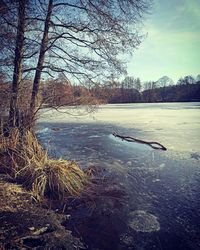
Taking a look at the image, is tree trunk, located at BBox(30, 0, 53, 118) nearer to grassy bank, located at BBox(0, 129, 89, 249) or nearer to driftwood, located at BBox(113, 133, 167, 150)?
grassy bank, located at BBox(0, 129, 89, 249)

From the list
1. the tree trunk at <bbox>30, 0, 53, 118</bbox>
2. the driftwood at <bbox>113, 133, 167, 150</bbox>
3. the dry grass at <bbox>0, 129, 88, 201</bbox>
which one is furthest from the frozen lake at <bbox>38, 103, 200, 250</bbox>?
the tree trunk at <bbox>30, 0, 53, 118</bbox>

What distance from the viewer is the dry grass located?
15.6 feet

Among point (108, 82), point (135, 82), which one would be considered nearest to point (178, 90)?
point (135, 82)

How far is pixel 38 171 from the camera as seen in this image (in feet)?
16.4

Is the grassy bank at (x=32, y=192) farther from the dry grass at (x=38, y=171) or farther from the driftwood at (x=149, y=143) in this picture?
the driftwood at (x=149, y=143)

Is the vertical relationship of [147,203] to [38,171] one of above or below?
below

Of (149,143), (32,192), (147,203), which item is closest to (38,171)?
(32,192)

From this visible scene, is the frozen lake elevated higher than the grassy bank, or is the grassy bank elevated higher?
the grassy bank

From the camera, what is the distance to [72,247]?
→ 3.15 meters

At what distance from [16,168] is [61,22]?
13.8ft

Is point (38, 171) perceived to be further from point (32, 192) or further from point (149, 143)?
point (149, 143)

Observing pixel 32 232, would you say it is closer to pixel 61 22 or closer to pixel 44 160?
pixel 44 160

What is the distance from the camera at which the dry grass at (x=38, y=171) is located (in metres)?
4.75

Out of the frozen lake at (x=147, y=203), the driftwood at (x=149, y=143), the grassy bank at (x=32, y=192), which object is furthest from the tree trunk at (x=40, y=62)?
the driftwood at (x=149, y=143)
